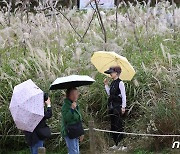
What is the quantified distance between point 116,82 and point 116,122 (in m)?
0.60

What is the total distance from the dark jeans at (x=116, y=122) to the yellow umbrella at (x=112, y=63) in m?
0.48

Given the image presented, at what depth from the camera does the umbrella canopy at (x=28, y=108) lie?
5805 millimetres

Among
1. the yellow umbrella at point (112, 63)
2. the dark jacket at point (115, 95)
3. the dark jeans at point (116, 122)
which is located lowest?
the dark jeans at point (116, 122)

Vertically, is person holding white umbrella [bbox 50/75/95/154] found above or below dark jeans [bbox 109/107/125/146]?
above

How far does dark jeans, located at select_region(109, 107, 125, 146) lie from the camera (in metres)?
7.07

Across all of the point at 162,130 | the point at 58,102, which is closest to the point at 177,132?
the point at 162,130

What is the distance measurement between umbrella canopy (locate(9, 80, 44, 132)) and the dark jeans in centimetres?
151

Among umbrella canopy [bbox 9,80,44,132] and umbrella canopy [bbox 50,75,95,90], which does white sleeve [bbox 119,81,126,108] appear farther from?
umbrella canopy [bbox 9,80,44,132]

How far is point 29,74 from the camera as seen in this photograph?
25.9 ft

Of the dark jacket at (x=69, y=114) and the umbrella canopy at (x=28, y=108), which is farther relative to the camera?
the dark jacket at (x=69, y=114)

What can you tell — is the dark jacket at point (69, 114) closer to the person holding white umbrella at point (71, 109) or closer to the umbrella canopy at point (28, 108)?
the person holding white umbrella at point (71, 109)

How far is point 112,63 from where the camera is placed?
7.23 m

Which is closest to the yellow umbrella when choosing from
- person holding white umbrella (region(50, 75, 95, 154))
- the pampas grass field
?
the pampas grass field

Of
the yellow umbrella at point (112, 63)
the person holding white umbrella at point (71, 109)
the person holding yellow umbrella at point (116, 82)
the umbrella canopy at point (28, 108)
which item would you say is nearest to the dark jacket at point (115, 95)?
the person holding yellow umbrella at point (116, 82)
